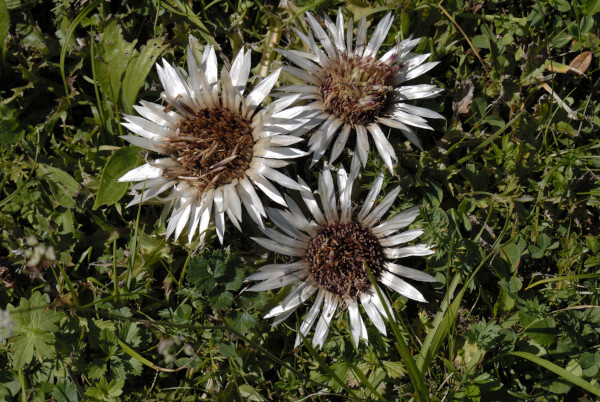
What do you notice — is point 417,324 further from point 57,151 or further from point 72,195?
point 57,151

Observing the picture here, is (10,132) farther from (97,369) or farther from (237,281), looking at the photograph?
(237,281)

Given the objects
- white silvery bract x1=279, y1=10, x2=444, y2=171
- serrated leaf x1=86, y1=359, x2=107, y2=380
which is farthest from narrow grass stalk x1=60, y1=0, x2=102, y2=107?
serrated leaf x1=86, y1=359, x2=107, y2=380

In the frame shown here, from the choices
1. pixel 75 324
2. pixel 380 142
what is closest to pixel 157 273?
pixel 75 324

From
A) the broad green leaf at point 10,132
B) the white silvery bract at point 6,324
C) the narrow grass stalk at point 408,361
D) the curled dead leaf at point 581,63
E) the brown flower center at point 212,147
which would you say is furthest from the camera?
the broad green leaf at point 10,132

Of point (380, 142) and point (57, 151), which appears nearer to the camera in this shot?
point (380, 142)

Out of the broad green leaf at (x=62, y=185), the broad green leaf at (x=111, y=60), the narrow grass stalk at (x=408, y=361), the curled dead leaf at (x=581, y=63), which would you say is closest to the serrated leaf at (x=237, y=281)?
the narrow grass stalk at (x=408, y=361)

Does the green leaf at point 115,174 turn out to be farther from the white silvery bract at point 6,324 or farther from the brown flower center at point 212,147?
the white silvery bract at point 6,324
